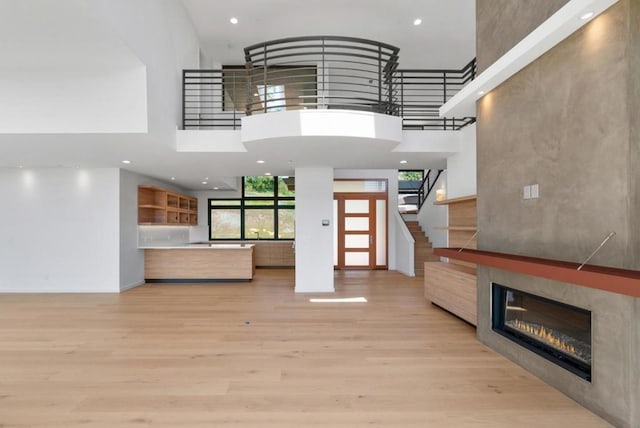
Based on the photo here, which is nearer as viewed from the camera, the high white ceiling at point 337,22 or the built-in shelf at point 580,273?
the built-in shelf at point 580,273

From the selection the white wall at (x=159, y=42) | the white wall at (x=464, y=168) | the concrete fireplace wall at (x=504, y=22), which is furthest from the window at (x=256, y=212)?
the concrete fireplace wall at (x=504, y=22)

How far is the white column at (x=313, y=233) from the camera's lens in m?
6.49

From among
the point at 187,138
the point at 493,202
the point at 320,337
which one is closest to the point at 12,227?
the point at 187,138

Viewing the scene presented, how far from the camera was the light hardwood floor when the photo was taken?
2.31 m

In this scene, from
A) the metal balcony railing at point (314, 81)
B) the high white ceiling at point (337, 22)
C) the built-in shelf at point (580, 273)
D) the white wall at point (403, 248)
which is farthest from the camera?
the white wall at point (403, 248)

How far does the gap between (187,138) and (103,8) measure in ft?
7.93

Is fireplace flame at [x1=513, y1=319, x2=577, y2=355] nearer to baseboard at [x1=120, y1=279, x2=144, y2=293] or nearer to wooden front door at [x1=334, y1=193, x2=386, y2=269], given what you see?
wooden front door at [x1=334, y1=193, x2=386, y2=269]

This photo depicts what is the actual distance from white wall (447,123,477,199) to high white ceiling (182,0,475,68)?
2.64m

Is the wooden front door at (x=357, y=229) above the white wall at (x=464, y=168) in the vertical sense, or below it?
below

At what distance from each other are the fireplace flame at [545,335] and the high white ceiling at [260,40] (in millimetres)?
3244

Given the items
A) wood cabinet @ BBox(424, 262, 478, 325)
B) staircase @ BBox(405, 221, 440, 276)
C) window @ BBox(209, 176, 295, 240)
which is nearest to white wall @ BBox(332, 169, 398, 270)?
staircase @ BBox(405, 221, 440, 276)

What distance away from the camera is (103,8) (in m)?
2.81

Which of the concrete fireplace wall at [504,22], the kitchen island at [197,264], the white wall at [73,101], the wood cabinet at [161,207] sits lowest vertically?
the kitchen island at [197,264]

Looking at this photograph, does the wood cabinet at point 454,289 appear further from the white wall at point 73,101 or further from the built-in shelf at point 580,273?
the white wall at point 73,101
